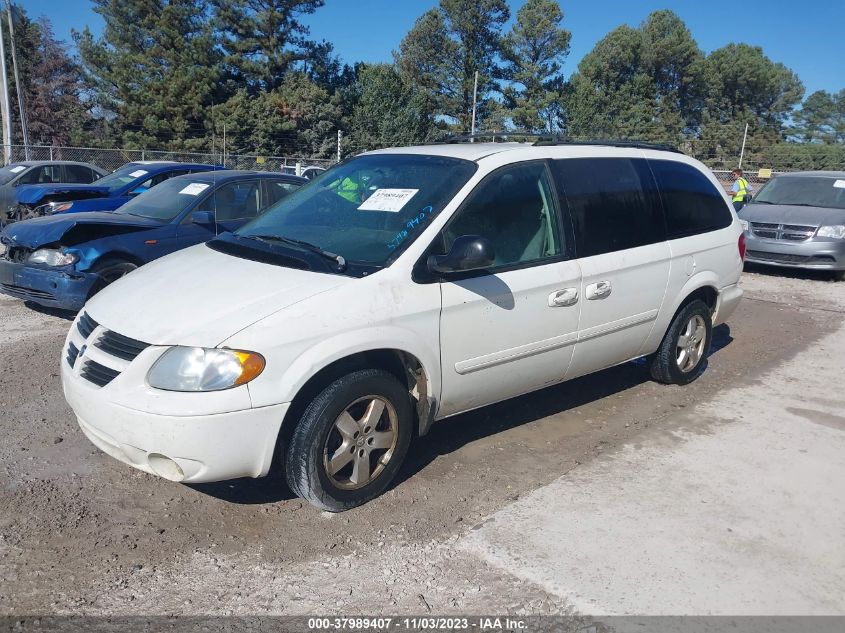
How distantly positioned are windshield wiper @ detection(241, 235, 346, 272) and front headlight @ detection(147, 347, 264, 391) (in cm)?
72

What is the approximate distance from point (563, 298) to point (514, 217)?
0.58 meters

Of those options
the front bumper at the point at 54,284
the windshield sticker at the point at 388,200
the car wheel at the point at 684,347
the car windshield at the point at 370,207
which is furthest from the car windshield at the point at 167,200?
the car wheel at the point at 684,347

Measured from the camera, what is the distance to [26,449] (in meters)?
4.25

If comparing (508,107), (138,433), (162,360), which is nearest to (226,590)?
(138,433)

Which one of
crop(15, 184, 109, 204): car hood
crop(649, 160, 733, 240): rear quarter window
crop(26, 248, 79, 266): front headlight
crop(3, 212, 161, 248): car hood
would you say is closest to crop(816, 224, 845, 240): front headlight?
crop(649, 160, 733, 240): rear quarter window

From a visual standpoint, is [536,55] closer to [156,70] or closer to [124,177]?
[156,70]

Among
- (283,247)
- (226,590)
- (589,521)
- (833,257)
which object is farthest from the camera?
(833,257)

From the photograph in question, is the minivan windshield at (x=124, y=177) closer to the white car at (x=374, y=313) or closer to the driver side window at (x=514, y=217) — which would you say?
the white car at (x=374, y=313)

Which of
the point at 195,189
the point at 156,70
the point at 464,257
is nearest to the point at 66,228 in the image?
the point at 195,189

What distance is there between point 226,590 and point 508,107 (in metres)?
50.9

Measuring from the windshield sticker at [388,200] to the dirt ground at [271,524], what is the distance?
1519 mm

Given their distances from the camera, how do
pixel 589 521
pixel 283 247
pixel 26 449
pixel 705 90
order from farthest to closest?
pixel 705 90
pixel 26 449
pixel 283 247
pixel 589 521

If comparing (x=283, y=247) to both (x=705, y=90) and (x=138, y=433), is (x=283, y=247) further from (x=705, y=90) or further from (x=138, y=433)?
(x=705, y=90)

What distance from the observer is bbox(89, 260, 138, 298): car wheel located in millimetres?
6848
